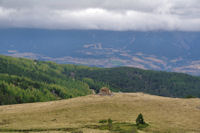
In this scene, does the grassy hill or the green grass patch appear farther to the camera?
the grassy hill

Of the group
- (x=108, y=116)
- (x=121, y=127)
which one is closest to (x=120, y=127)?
(x=121, y=127)

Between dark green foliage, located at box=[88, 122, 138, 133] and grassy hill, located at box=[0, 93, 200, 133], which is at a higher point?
dark green foliage, located at box=[88, 122, 138, 133]

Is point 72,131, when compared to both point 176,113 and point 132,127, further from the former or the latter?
point 176,113

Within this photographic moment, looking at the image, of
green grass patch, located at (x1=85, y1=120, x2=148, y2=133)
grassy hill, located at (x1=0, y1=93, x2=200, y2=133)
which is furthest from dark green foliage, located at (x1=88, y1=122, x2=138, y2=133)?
grassy hill, located at (x1=0, y1=93, x2=200, y2=133)

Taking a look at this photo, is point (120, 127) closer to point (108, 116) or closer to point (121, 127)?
point (121, 127)

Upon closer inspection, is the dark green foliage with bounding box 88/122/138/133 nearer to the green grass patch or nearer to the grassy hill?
the green grass patch

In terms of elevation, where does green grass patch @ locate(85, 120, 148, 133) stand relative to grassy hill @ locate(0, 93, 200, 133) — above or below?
above

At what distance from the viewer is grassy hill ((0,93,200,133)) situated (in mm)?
65500

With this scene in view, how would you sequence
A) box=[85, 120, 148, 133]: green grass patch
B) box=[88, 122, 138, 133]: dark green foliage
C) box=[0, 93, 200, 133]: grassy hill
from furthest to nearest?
1. box=[0, 93, 200, 133]: grassy hill
2. box=[85, 120, 148, 133]: green grass patch
3. box=[88, 122, 138, 133]: dark green foliage

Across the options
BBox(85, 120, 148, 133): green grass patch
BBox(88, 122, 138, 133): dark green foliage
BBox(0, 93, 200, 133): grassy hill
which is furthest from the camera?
BBox(0, 93, 200, 133): grassy hill

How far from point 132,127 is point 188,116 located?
25.6 m

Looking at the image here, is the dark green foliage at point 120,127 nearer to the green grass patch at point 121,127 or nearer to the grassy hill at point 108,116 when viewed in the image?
the green grass patch at point 121,127

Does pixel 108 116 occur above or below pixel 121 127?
below

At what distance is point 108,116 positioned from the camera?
81.9m
